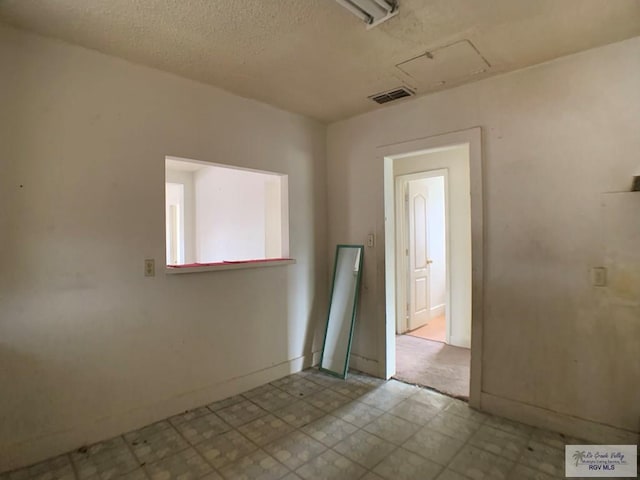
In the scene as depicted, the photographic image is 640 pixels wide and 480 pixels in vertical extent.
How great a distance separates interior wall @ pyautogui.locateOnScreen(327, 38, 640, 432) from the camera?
2066mm

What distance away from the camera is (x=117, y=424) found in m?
2.21

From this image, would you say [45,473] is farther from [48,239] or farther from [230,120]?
[230,120]

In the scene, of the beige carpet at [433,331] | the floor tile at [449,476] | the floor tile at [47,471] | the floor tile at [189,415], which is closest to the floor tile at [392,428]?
the floor tile at [449,476]

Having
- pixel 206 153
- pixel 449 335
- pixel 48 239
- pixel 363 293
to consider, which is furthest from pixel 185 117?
pixel 449 335

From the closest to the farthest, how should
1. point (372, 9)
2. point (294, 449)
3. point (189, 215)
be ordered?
point (372, 9)
point (294, 449)
point (189, 215)

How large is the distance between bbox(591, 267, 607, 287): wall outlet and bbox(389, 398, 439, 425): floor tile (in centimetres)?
141

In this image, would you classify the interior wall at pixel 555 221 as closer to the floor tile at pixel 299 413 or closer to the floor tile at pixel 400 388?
the floor tile at pixel 400 388

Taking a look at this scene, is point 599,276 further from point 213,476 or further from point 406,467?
point 213,476

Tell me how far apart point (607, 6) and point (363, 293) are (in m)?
2.58

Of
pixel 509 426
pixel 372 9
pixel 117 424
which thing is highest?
pixel 372 9

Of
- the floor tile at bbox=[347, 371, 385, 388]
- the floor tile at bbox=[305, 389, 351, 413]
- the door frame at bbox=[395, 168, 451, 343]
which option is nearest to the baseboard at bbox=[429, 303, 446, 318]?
the door frame at bbox=[395, 168, 451, 343]

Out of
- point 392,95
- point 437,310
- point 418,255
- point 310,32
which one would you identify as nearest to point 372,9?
point 310,32

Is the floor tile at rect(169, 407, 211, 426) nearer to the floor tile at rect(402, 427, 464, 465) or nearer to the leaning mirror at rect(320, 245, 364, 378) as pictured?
the leaning mirror at rect(320, 245, 364, 378)

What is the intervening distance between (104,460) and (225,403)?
2.87 ft
